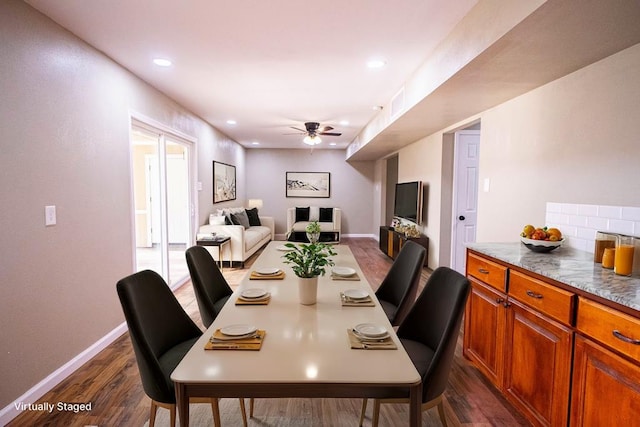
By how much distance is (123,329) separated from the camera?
319 centimetres

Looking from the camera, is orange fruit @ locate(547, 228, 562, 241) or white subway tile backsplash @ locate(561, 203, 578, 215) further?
white subway tile backsplash @ locate(561, 203, 578, 215)

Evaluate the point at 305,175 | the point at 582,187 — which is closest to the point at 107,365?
the point at 582,187

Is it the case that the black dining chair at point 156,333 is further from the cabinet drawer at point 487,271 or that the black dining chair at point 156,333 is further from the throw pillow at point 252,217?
the throw pillow at point 252,217

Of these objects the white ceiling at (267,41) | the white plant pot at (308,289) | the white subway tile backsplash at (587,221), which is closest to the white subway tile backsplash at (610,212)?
the white subway tile backsplash at (587,221)

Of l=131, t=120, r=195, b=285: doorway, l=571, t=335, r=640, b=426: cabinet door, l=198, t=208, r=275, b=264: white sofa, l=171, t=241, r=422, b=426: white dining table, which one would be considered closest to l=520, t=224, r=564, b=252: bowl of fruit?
l=571, t=335, r=640, b=426: cabinet door

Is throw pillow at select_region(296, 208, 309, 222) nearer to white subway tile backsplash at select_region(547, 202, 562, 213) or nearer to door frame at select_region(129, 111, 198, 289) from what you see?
door frame at select_region(129, 111, 198, 289)

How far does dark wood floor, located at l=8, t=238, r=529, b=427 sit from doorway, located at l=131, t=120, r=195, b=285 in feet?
6.45

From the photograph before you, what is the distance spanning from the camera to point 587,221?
2.29 metres

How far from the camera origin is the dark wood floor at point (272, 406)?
1.96m

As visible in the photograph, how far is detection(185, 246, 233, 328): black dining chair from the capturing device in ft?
6.85

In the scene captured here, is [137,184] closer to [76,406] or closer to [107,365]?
[107,365]

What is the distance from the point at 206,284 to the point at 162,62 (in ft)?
6.76

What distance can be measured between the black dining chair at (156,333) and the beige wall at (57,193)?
990 mm

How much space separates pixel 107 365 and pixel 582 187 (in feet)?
11.7
